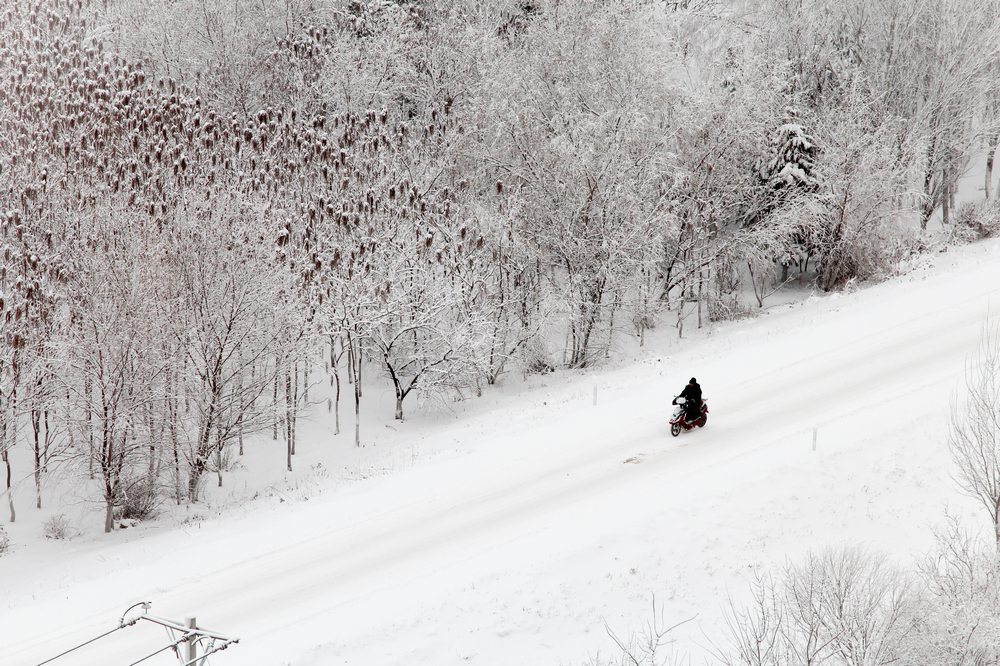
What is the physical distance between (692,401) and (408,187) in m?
15.7

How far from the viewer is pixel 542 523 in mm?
17109

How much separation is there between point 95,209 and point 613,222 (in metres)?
18.5

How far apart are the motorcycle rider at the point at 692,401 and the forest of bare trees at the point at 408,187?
32.2ft

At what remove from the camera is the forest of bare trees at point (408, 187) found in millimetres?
22125

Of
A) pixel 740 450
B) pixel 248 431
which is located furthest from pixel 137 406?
pixel 740 450

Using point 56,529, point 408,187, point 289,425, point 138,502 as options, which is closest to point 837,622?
point 289,425

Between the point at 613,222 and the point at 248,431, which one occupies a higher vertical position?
the point at 613,222

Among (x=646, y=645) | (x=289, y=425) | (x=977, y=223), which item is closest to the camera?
(x=646, y=645)

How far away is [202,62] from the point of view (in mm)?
35438

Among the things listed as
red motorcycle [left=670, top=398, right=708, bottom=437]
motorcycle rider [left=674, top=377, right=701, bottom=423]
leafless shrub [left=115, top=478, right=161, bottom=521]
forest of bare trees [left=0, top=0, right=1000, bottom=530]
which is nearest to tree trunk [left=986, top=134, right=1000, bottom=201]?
forest of bare trees [left=0, top=0, right=1000, bottom=530]

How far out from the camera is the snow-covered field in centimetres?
1434

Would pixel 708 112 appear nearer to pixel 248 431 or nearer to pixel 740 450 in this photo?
pixel 740 450

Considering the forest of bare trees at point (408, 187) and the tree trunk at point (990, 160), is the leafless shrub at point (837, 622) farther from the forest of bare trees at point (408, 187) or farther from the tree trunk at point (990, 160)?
the tree trunk at point (990, 160)

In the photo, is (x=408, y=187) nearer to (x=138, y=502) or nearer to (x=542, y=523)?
(x=138, y=502)
